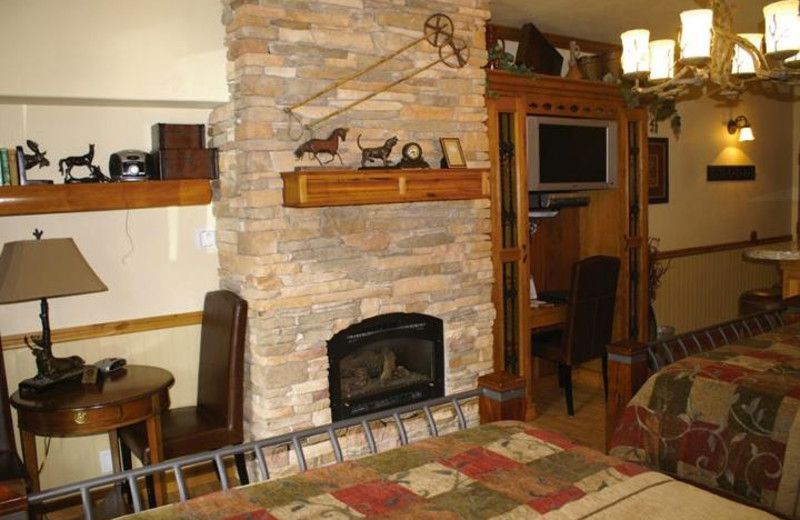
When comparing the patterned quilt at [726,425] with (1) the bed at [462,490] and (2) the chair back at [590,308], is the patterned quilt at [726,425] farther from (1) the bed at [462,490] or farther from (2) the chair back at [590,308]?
(2) the chair back at [590,308]

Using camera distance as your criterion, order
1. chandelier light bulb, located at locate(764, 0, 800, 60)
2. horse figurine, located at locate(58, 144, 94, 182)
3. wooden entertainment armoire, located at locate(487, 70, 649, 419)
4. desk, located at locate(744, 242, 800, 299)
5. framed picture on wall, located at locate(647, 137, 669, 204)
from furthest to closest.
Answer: framed picture on wall, located at locate(647, 137, 669, 204) < desk, located at locate(744, 242, 800, 299) < wooden entertainment armoire, located at locate(487, 70, 649, 419) < horse figurine, located at locate(58, 144, 94, 182) < chandelier light bulb, located at locate(764, 0, 800, 60)

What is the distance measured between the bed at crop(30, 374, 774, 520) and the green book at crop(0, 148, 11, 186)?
1.81 meters

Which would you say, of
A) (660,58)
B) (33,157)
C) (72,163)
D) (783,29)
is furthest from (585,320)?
(33,157)

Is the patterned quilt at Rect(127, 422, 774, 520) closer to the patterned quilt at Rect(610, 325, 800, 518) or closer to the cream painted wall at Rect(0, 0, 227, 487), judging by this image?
the patterned quilt at Rect(610, 325, 800, 518)

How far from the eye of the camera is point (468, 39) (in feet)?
12.9

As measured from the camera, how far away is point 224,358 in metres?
3.28

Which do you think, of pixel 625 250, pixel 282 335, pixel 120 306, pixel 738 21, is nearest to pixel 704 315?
pixel 625 250

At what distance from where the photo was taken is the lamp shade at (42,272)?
2.83m

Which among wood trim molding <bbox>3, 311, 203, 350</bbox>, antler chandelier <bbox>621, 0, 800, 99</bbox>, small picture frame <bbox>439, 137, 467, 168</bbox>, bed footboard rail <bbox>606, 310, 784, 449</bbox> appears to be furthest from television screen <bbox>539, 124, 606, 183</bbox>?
wood trim molding <bbox>3, 311, 203, 350</bbox>

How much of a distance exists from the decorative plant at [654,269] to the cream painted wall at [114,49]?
3.65m

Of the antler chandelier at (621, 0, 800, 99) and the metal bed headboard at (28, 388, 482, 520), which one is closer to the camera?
the metal bed headboard at (28, 388, 482, 520)

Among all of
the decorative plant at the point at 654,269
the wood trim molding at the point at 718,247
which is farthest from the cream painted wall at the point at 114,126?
the wood trim molding at the point at 718,247

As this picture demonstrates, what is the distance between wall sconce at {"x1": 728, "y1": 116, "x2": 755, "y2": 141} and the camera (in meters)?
6.53

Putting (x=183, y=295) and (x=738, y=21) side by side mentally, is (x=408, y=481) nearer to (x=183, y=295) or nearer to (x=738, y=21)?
(x=183, y=295)
